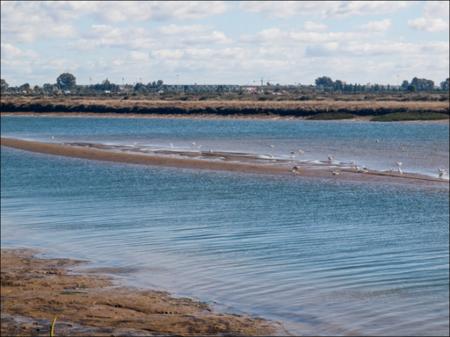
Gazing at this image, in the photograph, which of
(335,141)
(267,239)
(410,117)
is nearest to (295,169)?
(267,239)

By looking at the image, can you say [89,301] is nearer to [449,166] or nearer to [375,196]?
[375,196]

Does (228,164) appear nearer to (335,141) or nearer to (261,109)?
(335,141)

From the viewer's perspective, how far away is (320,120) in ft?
325

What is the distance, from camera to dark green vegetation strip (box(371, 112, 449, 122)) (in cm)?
9188

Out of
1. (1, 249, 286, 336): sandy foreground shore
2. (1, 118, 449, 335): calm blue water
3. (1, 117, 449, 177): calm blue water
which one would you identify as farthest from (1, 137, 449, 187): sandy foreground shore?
(1, 249, 286, 336): sandy foreground shore

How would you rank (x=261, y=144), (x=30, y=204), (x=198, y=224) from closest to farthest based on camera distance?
1. (x=198, y=224)
2. (x=30, y=204)
3. (x=261, y=144)

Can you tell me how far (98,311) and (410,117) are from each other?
81.8 meters

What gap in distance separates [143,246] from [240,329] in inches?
269

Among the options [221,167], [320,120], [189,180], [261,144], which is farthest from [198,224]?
[320,120]

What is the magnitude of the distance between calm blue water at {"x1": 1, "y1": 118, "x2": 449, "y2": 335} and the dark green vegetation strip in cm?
5841

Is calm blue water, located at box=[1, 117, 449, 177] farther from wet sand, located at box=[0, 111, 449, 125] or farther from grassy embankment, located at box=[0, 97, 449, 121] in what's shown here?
grassy embankment, located at box=[0, 97, 449, 121]

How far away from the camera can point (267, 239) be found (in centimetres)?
2066

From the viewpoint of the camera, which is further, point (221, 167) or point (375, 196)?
point (221, 167)

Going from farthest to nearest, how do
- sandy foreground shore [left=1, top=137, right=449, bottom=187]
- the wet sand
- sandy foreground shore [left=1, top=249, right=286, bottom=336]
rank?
the wet sand
sandy foreground shore [left=1, top=137, right=449, bottom=187]
sandy foreground shore [left=1, top=249, right=286, bottom=336]
